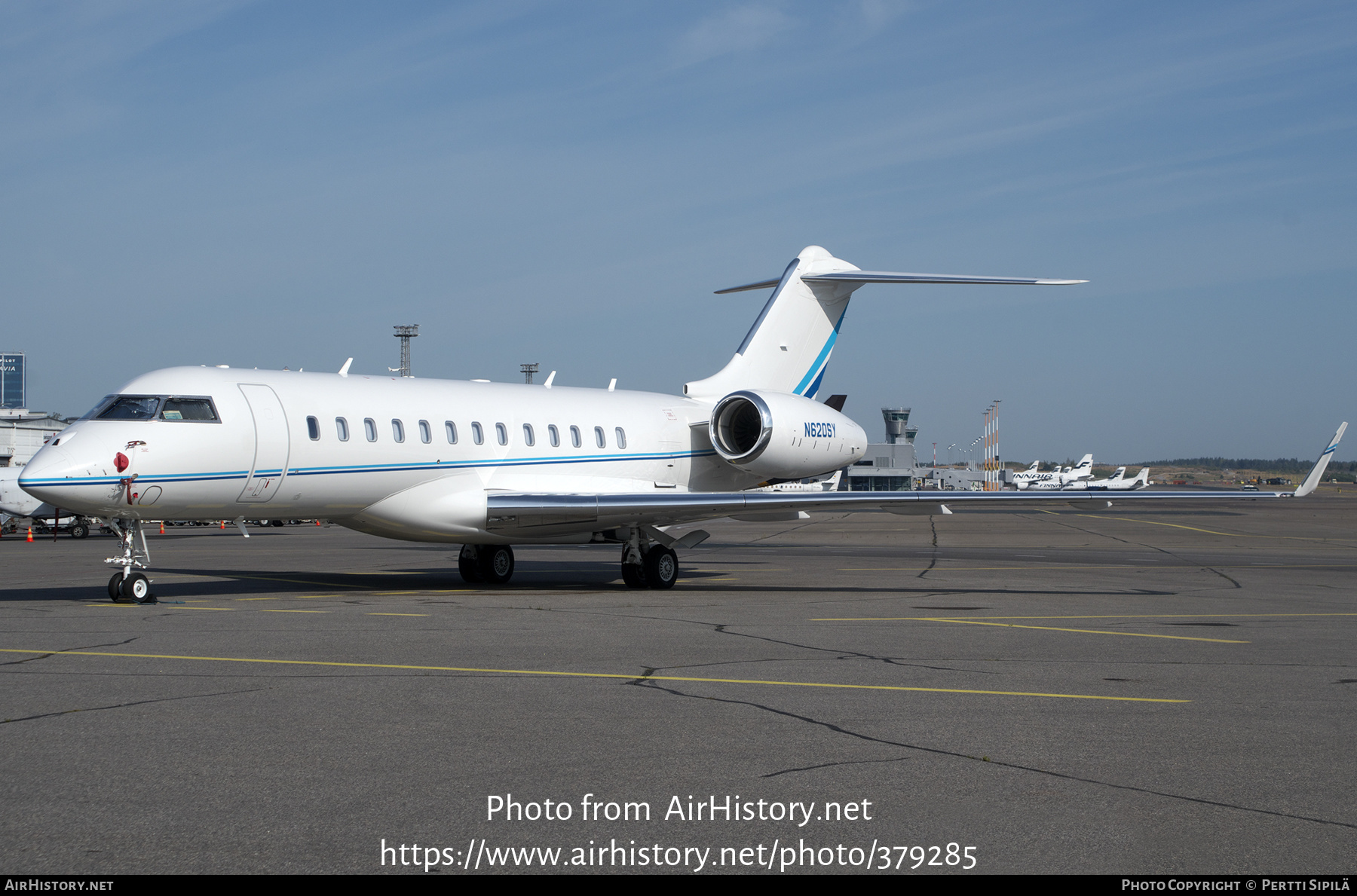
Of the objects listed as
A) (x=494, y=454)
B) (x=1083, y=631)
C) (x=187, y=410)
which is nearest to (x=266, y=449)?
(x=187, y=410)

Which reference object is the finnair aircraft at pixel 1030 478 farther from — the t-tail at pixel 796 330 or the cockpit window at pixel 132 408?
the cockpit window at pixel 132 408

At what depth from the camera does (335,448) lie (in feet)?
54.0

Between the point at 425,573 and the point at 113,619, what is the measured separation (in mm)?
9512

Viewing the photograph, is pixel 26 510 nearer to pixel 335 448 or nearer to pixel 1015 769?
pixel 335 448

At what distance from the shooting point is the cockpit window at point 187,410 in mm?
15148

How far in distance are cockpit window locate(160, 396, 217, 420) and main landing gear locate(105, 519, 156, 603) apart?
139cm

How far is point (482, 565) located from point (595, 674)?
10879 mm

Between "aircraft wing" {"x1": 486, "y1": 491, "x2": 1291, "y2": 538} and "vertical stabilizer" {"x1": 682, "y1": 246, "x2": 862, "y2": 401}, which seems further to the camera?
"vertical stabilizer" {"x1": 682, "y1": 246, "x2": 862, "y2": 401}

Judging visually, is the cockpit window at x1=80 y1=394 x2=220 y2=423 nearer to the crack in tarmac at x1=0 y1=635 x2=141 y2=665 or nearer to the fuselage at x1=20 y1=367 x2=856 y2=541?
the fuselage at x1=20 y1=367 x2=856 y2=541

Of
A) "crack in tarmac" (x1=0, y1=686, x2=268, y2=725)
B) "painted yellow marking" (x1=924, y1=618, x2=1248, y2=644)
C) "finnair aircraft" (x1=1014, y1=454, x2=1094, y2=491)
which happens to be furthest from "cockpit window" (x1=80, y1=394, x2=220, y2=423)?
"finnair aircraft" (x1=1014, y1=454, x2=1094, y2=491)

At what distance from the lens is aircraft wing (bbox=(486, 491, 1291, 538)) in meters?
16.9

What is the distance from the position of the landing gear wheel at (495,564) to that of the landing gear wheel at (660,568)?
2477mm

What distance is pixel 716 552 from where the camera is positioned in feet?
102
